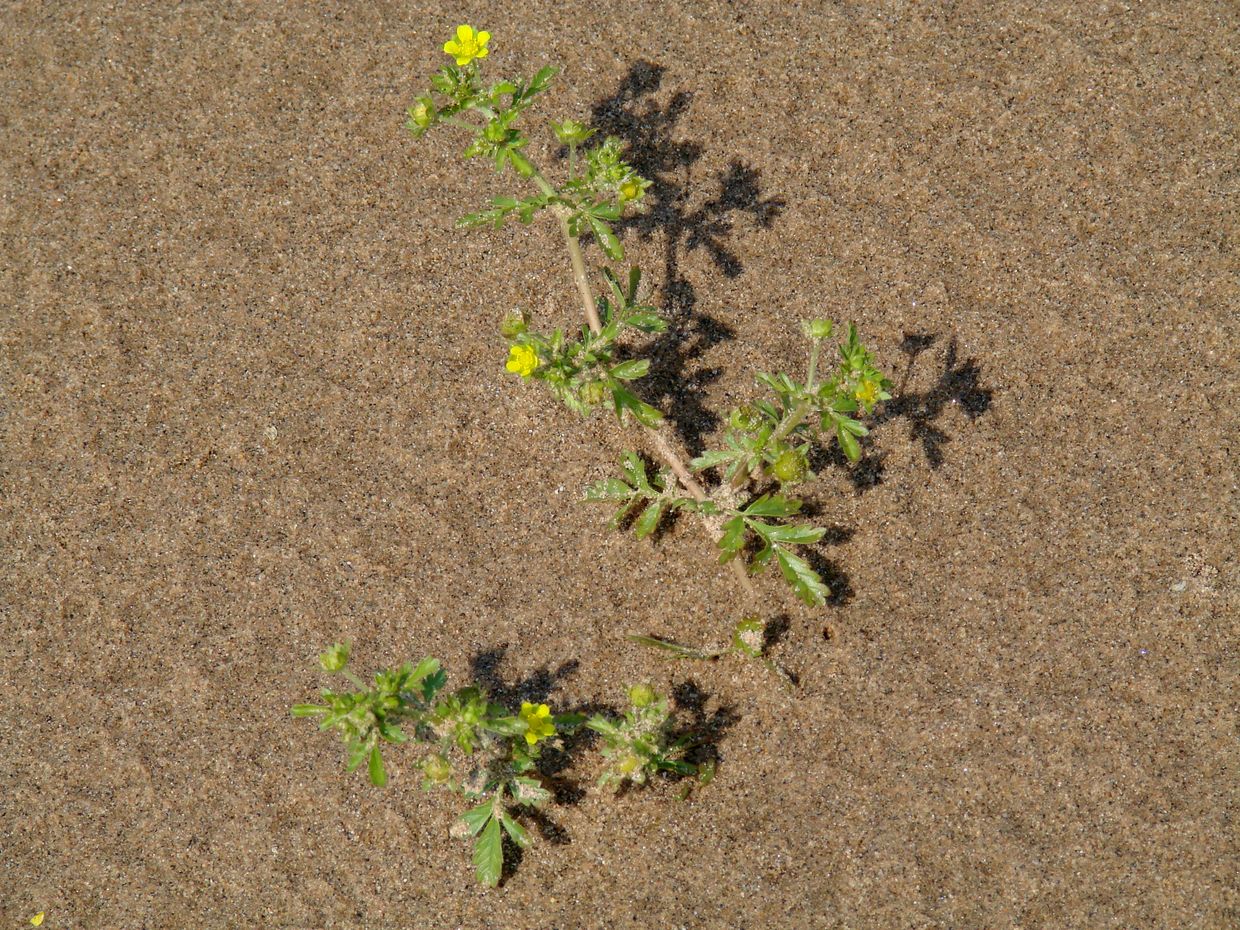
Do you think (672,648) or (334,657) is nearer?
(334,657)

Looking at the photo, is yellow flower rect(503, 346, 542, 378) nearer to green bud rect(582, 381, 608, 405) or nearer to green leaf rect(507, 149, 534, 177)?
green bud rect(582, 381, 608, 405)

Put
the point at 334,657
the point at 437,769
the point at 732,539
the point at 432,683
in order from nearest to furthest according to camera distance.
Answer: the point at 334,657 → the point at 437,769 → the point at 432,683 → the point at 732,539

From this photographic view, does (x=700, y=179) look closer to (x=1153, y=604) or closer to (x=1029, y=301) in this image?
(x=1029, y=301)

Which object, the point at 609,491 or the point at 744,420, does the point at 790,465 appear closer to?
the point at 744,420

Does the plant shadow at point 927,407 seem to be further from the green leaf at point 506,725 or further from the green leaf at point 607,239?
the green leaf at point 506,725

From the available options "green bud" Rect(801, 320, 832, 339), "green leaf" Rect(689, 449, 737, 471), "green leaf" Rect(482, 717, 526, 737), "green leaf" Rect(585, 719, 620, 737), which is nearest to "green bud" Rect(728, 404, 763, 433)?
"green leaf" Rect(689, 449, 737, 471)

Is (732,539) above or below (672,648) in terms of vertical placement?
above

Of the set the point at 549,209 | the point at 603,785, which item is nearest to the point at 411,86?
the point at 549,209

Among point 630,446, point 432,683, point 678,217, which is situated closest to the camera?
point 432,683

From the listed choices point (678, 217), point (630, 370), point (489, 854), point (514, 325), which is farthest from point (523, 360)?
point (489, 854)
